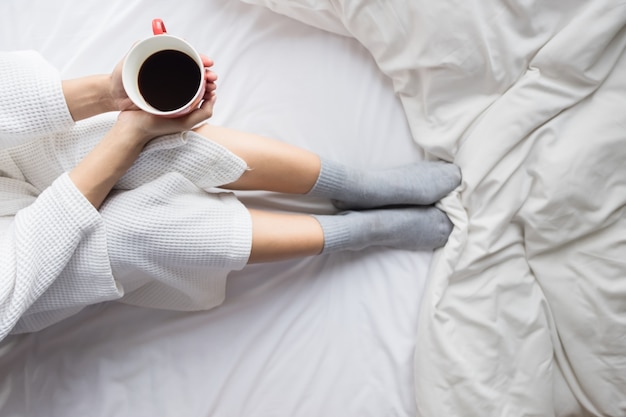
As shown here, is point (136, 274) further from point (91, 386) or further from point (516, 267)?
point (516, 267)

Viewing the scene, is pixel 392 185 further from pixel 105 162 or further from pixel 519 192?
pixel 105 162

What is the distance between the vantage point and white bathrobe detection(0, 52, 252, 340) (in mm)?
687

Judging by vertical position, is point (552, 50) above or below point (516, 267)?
above

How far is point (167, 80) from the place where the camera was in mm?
646

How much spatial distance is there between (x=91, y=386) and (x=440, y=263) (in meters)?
0.62

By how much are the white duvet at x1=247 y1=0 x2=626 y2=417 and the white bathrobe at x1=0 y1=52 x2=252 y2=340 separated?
0.34 meters

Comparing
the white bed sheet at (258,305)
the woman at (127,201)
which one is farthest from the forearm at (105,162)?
the white bed sheet at (258,305)

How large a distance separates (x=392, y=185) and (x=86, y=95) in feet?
1.61

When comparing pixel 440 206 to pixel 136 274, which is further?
pixel 440 206

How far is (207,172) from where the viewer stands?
2.49 ft

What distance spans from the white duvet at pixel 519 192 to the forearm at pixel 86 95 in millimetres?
325

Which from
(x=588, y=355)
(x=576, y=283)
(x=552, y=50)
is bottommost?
(x=588, y=355)

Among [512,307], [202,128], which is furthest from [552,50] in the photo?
[202,128]

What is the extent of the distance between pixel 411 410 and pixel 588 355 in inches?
11.8
